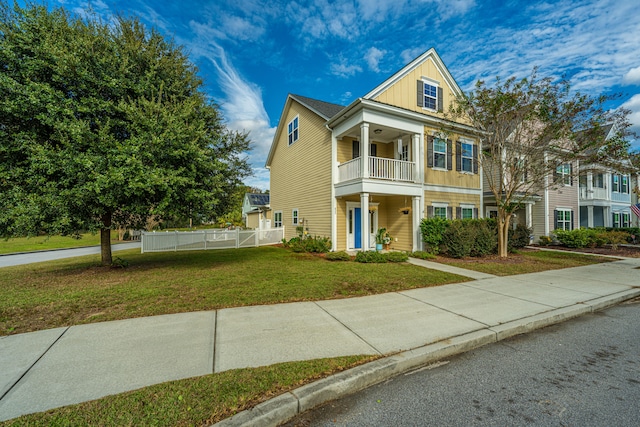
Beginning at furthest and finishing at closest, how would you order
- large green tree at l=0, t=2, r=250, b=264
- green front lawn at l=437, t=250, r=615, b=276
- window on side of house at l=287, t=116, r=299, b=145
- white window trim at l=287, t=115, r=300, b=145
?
1. window on side of house at l=287, t=116, r=299, b=145
2. white window trim at l=287, t=115, r=300, b=145
3. green front lawn at l=437, t=250, r=615, b=276
4. large green tree at l=0, t=2, r=250, b=264

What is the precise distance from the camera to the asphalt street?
2.41m

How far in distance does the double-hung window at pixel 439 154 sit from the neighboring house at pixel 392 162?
5cm

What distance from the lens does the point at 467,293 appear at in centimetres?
625

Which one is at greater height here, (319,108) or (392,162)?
(319,108)

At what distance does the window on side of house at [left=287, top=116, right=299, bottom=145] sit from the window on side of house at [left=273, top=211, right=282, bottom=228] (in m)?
5.35

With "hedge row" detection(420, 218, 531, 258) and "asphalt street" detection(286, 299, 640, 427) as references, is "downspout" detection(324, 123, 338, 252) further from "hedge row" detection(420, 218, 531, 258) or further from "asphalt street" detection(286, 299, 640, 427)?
"asphalt street" detection(286, 299, 640, 427)

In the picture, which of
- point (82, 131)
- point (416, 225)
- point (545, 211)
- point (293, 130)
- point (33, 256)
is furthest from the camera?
point (545, 211)

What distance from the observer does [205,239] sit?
54.9 feet

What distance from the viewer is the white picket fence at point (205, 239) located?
15.5 metres

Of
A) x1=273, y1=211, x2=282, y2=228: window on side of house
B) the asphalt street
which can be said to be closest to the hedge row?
the asphalt street

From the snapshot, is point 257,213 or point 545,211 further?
point 257,213

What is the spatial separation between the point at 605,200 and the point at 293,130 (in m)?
23.4

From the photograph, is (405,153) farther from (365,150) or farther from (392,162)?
(365,150)

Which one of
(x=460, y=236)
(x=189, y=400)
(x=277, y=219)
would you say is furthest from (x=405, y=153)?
(x=189, y=400)
